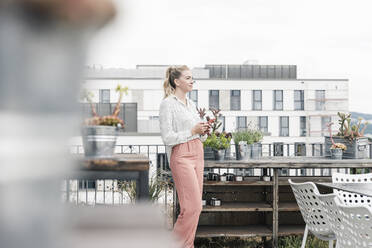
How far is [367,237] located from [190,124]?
4.34 feet

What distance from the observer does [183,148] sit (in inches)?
115

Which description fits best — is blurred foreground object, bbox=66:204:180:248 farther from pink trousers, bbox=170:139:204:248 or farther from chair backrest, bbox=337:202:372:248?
pink trousers, bbox=170:139:204:248

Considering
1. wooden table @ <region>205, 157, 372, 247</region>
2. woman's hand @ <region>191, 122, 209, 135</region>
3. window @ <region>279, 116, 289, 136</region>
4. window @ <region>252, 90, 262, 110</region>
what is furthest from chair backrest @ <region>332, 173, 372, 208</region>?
window @ <region>279, 116, 289, 136</region>

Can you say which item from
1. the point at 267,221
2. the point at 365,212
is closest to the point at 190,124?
the point at 365,212

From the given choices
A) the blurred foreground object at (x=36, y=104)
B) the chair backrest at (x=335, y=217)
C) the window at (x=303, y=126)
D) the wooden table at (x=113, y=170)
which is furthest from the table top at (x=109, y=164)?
the window at (x=303, y=126)

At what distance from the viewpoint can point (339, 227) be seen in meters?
2.40

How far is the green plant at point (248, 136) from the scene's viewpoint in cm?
395

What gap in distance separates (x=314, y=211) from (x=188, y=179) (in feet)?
2.91

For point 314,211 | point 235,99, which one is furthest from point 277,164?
point 235,99

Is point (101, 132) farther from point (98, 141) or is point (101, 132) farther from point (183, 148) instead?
point (183, 148)

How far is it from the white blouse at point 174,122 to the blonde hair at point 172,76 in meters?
0.09

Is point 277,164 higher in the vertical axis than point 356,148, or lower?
lower

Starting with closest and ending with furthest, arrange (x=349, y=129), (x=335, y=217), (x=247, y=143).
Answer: (x=335, y=217)
(x=247, y=143)
(x=349, y=129)

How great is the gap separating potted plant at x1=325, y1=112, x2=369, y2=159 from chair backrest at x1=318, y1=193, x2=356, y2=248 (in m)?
1.44
